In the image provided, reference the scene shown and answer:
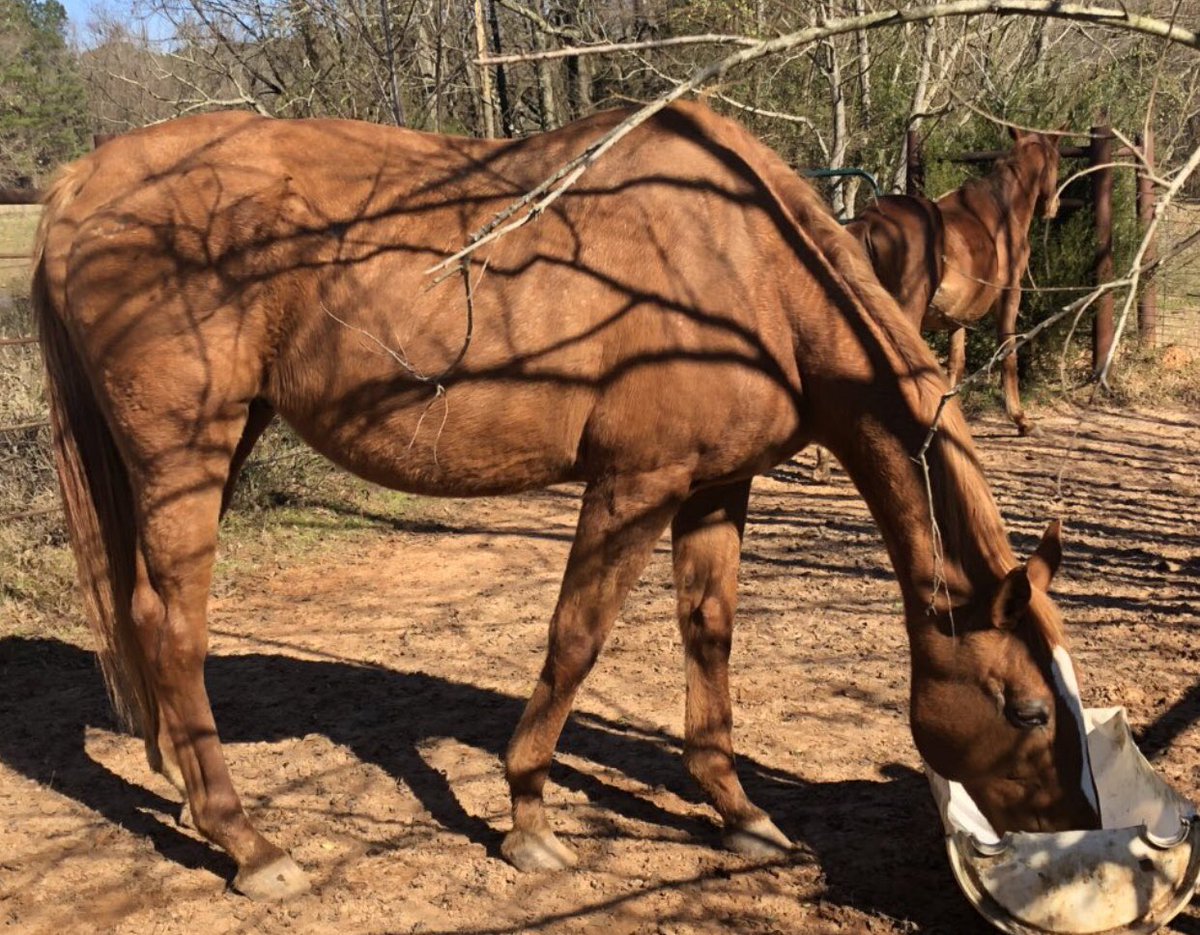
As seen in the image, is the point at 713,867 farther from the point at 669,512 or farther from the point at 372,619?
the point at 372,619

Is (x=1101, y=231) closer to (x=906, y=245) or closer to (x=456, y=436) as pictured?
(x=906, y=245)

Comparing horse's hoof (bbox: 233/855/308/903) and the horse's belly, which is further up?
the horse's belly

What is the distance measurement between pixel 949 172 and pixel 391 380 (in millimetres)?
8870

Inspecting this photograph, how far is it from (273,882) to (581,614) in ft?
3.65

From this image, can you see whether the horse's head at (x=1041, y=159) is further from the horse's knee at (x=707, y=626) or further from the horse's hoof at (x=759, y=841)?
the horse's hoof at (x=759, y=841)

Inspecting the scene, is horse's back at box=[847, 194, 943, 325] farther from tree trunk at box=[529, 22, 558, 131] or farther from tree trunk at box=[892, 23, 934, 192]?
tree trunk at box=[529, 22, 558, 131]

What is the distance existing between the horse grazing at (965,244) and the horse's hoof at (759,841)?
5066mm

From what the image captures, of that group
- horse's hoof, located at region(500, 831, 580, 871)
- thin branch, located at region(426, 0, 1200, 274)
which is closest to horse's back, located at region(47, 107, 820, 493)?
thin branch, located at region(426, 0, 1200, 274)

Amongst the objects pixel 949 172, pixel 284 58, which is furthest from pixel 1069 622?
pixel 284 58

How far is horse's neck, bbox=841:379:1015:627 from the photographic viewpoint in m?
2.81

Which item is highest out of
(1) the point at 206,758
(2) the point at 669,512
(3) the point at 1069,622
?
(2) the point at 669,512

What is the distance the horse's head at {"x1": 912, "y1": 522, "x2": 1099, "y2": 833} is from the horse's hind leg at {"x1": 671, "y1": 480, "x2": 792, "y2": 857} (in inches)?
29.2

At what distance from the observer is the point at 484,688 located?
4.54 metres

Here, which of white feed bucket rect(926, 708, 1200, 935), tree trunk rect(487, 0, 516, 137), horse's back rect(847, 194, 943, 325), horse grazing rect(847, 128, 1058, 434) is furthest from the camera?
tree trunk rect(487, 0, 516, 137)
